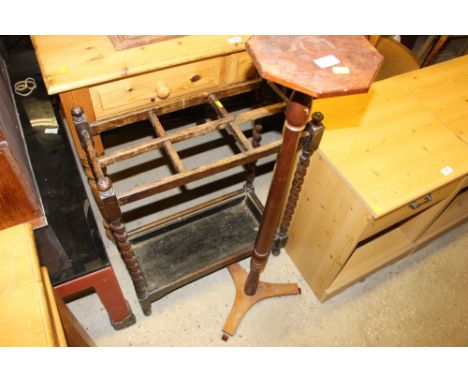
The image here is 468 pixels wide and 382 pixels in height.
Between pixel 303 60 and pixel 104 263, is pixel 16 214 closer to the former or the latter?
pixel 104 263

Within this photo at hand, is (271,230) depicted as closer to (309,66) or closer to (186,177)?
(186,177)

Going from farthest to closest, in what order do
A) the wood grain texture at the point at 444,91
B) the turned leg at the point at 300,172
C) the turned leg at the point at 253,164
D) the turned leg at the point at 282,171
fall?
the turned leg at the point at 253,164 < the wood grain texture at the point at 444,91 < the turned leg at the point at 300,172 < the turned leg at the point at 282,171

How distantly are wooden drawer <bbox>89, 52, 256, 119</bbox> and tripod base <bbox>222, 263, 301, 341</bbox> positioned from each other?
3.38ft

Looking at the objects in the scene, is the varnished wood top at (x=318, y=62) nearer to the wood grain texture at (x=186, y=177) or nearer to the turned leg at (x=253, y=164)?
the wood grain texture at (x=186, y=177)

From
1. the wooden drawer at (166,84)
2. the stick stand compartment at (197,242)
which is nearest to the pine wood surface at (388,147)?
the wooden drawer at (166,84)

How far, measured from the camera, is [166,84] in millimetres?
1665

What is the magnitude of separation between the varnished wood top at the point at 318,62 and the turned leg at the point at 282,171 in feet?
0.32

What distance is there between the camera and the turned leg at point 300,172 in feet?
4.96

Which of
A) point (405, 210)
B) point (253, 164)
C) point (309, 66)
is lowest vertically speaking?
point (253, 164)

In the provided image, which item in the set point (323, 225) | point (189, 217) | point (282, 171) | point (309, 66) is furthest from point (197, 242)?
point (309, 66)

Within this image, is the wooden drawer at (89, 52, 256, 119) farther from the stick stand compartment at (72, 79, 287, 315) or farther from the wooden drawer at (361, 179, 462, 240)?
the wooden drawer at (361, 179, 462, 240)

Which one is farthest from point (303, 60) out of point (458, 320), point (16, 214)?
point (458, 320)

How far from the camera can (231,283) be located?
7.17 feet

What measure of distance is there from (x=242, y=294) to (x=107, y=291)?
720 mm
